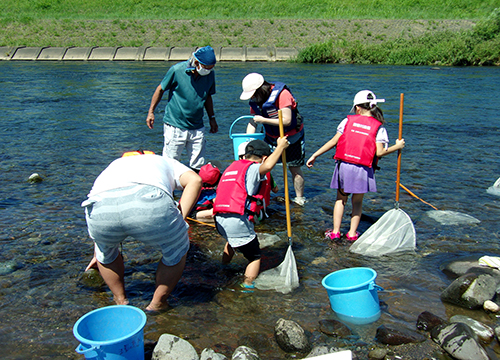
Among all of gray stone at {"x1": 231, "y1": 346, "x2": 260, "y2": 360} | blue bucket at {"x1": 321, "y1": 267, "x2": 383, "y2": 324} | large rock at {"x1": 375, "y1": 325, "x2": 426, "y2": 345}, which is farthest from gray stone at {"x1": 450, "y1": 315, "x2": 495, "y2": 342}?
gray stone at {"x1": 231, "y1": 346, "x2": 260, "y2": 360}

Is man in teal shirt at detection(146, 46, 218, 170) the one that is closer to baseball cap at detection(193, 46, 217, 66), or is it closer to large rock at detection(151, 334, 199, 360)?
baseball cap at detection(193, 46, 217, 66)

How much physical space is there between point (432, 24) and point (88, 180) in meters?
32.2

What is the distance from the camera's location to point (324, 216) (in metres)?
6.31

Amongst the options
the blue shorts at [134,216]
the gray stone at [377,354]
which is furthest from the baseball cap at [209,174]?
the gray stone at [377,354]

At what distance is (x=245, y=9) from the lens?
134 ft

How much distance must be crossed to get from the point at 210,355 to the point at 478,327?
2.08 m

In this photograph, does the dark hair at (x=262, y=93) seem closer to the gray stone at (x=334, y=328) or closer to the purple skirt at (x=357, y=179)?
the purple skirt at (x=357, y=179)

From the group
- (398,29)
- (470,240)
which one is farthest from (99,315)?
(398,29)

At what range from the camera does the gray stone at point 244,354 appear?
330 cm

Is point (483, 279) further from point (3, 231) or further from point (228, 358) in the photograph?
point (3, 231)

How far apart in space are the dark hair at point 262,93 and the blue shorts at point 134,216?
2.67m

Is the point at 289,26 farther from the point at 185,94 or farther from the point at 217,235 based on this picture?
the point at 217,235

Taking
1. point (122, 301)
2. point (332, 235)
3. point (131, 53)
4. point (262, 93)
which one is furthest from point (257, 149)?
point (131, 53)

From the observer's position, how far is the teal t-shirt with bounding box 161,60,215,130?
5.80 m
